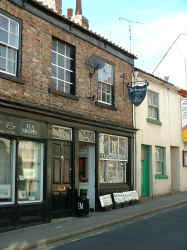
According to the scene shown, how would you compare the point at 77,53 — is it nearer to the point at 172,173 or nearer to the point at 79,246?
the point at 79,246

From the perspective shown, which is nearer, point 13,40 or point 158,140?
point 13,40


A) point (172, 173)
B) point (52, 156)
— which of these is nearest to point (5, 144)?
point (52, 156)

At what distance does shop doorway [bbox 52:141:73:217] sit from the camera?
12.9 metres

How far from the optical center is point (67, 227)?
11219mm

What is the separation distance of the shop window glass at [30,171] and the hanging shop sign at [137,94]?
18.9 feet

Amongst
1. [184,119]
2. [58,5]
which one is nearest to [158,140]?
[184,119]

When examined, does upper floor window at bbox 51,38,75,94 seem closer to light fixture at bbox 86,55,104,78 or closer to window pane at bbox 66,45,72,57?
window pane at bbox 66,45,72,57

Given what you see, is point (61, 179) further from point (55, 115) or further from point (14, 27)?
point (14, 27)

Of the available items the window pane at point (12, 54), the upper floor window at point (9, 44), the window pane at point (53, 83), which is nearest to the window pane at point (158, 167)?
the window pane at point (53, 83)

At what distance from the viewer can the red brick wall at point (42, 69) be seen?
455 inches

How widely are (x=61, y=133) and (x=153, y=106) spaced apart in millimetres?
7938

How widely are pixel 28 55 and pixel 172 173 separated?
13.2 m

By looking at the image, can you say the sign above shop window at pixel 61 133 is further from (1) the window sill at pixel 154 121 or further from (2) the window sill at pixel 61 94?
(1) the window sill at pixel 154 121

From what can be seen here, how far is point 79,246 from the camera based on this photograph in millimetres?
8938
